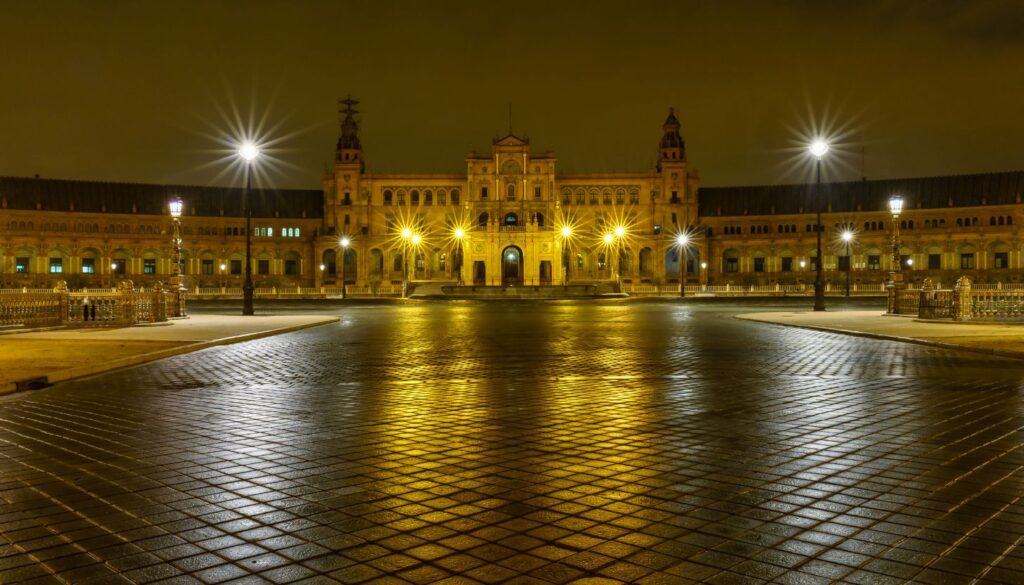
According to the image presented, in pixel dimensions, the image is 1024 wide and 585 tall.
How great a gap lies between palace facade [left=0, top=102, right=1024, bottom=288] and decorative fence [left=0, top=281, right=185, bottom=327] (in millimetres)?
65807

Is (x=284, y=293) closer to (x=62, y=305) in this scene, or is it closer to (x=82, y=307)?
(x=82, y=307)

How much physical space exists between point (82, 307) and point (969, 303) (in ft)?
93.7

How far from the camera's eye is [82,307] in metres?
26.9

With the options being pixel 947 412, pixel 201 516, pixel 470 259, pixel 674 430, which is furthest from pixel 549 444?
pixel 470 259

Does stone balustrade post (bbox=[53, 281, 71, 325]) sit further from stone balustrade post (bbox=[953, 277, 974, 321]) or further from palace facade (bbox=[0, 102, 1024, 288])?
palace facade (bbox=[0, 102, 1024, 288])

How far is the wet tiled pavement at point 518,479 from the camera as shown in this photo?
4.48 meters

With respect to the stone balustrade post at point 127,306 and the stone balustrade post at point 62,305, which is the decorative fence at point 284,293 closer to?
the stone balustrade post at point 127,306

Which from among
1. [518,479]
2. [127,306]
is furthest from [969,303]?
[127,306]

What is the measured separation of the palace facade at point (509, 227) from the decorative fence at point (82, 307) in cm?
6581

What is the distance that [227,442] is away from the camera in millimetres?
7820

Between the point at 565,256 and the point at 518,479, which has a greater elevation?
the point at 565,256

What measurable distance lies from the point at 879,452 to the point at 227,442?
19.1 ft

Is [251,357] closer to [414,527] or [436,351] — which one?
[436,351]

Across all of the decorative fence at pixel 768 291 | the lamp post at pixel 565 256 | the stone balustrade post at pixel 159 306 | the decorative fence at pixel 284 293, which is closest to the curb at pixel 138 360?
the stone balustrade post at pixel 159 306
